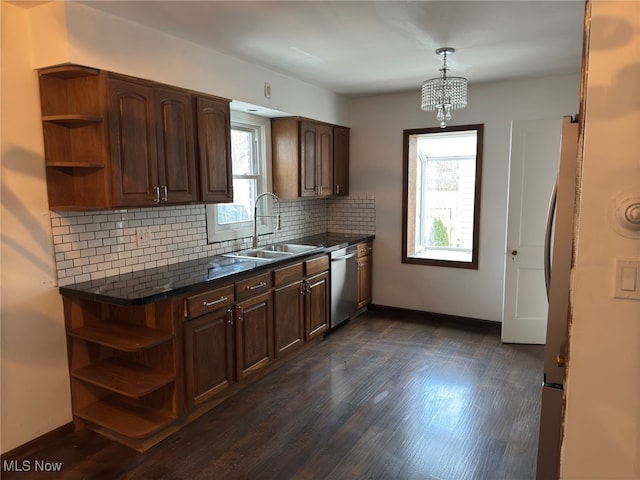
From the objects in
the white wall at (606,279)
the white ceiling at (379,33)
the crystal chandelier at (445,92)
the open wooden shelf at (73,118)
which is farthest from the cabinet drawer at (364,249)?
the white wall at (606,279)

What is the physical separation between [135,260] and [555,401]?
2.56 metres

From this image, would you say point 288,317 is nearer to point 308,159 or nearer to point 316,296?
point 316,296

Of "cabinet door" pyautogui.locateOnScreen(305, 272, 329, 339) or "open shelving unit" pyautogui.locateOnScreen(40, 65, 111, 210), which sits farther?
"cabinet door" pyautogui.locateOnScreen(305, 272, 329, 339)

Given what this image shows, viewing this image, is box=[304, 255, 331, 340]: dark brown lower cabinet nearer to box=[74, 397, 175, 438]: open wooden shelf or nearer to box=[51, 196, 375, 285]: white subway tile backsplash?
box=[51, 196, 375, 285]: white subway tile backsplash

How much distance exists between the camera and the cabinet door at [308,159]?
427 cm

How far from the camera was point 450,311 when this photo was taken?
15.7 feet

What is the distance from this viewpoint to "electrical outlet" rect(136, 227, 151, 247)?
3020mm

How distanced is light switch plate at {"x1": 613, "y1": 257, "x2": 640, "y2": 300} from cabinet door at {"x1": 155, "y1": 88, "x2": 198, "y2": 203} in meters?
2.44

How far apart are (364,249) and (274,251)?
127cm

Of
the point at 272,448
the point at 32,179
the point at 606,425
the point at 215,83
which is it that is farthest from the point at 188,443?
the point at 215,83

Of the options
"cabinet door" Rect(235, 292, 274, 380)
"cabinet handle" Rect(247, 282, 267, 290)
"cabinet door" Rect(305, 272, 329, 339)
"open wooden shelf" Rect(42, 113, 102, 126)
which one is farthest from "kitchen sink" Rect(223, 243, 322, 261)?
"open wooden shelf" Rect(42, 113, 102, 126)

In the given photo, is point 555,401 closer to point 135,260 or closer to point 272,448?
point 272,448

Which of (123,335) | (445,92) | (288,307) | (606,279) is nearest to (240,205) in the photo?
(288,307)

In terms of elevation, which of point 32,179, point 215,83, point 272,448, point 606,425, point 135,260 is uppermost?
point 215,83
